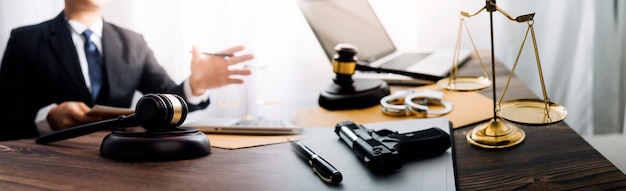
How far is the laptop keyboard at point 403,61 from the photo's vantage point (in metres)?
1.18

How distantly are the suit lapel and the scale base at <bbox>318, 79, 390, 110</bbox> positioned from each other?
0.37 meters

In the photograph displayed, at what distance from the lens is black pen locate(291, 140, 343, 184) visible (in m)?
0.54

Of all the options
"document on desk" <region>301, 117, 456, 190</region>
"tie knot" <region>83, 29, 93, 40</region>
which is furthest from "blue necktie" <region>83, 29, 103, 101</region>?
"document on desk" <region>301, 117, 456, 190</region>

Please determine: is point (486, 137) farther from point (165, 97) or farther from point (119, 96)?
point (119, 96)

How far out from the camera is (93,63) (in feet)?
3.06

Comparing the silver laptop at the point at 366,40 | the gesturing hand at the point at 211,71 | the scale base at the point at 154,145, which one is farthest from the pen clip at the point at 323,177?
the silver laptop at the point at 366,40

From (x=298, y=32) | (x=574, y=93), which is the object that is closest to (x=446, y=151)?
(x=298, y=32)

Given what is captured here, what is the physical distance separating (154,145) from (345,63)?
0.38 meters

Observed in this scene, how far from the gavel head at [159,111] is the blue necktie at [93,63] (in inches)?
12.3

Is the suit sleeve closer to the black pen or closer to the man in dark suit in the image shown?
the man in dark suit

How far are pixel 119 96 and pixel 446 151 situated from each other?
21.2 inches

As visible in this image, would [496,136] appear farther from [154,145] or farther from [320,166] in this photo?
[154,145]

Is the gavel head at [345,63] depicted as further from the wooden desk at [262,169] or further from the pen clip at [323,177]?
the pen clip at [323,177]

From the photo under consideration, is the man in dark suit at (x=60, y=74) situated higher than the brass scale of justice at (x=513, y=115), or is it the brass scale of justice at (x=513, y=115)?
the man in dark suit at (x=60, y=74)
